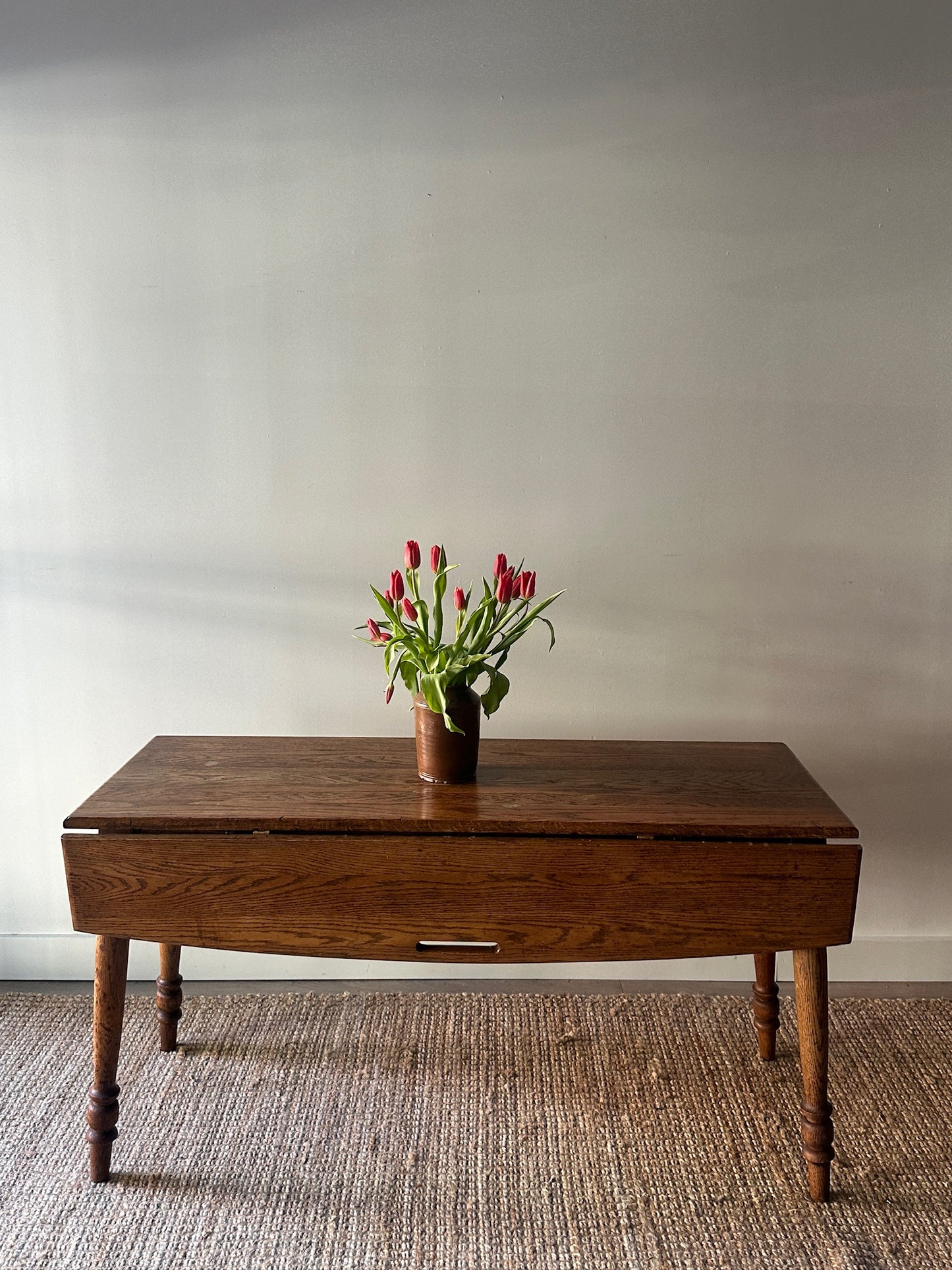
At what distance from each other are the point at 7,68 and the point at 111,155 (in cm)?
25

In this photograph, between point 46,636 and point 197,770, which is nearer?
point 197,770

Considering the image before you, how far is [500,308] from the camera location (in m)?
2.19

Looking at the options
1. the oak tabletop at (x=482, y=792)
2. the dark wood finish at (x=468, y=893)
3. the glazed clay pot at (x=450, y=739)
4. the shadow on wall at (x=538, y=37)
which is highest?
the shadow on wall at (x=538, y=37)

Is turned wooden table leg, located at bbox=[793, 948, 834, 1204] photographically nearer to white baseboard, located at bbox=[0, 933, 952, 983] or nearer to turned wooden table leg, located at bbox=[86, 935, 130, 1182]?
white baseboard, located at bbox=[0, 933, 952, 983]

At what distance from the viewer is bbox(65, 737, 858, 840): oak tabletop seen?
170 centimetres

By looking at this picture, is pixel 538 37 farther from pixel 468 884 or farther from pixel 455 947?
pixel 455 947

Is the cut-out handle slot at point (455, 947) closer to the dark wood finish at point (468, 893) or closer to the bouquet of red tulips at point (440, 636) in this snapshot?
the dark wood finish at point (468, 893)

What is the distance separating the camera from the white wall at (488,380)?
2107 mm

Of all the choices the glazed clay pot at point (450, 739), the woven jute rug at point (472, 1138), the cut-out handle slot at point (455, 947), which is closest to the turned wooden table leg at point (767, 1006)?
the woven jute rug at point (472, 1138)

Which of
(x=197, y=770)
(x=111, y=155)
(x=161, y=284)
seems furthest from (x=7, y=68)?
(x=197, y=770)

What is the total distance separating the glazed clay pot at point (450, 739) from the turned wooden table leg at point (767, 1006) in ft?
2.37

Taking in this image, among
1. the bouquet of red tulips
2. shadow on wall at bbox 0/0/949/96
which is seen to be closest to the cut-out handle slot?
the bouquet of red tulips

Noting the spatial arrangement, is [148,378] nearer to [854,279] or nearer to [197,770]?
[197,770]

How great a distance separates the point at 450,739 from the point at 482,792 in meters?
0.10
